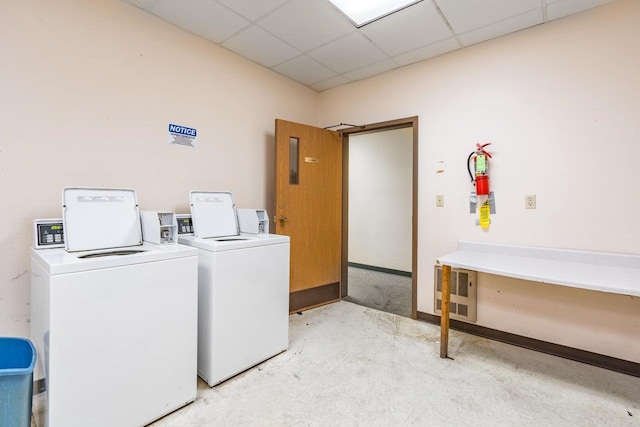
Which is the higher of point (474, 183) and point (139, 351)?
point (474, 183)

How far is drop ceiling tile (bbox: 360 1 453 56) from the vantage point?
7.33 ft

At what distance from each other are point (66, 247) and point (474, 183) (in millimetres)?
3123

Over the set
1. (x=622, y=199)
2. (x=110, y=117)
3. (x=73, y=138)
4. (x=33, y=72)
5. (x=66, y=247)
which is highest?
(x=33, y=72)

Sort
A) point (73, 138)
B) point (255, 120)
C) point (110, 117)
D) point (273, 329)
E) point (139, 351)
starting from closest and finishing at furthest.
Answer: point (139, 351) → point (73, 138) → point (110, 117) → point (273, 329) → point (255, 120)

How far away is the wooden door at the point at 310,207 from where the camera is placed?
123 inches

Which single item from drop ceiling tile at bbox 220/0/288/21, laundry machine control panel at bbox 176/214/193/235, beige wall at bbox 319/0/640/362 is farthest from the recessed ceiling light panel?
laundry machine control panel at bbox 176/214/193/235

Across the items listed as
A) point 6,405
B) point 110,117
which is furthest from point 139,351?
point 110,117

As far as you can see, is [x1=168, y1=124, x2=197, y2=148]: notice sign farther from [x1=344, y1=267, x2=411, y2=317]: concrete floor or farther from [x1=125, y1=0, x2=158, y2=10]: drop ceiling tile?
[x1=344, y1=267, x2=411, y2=317]: concrete floor

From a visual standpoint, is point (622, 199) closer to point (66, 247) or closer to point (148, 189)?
point (148, 189)

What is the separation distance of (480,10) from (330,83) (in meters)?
1.77

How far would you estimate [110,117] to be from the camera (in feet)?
6.93

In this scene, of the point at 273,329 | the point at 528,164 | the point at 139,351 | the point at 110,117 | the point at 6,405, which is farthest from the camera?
the point at 528,164

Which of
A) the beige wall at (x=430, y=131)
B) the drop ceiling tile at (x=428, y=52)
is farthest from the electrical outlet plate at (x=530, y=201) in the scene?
the drop ceiling tile at (x=428, y=52)

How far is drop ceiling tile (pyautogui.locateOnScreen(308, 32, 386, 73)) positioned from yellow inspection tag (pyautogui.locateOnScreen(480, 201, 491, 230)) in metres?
1.75
